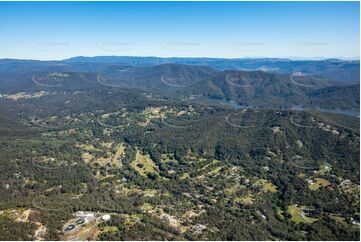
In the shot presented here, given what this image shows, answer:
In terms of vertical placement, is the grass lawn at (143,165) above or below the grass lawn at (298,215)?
above

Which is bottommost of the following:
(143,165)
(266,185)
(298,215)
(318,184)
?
(298,215)

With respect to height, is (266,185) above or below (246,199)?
below

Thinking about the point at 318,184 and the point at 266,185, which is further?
the point at 266,185

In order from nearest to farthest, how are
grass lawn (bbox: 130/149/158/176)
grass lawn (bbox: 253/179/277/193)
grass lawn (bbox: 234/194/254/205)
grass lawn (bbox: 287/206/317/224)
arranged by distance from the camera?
grass lawn (bbox: 287/206/317/224) → grass lawn (bbox: 234/194/254/205) → grass lawn (bbox: 253/179/277/193) → grass lawn (bbox: 130/149/158/176)

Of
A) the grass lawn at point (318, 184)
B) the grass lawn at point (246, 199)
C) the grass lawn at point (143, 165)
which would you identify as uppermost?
the grass lawn at point (318, 184)

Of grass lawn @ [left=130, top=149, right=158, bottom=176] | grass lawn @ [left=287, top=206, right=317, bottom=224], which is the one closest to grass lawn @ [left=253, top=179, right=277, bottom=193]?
grass lawn @ [left=287, top=206, right=317, bottom=224]

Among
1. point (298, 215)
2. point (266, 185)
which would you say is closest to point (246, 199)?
point (266, 185)

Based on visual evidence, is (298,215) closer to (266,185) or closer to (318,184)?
(266,185)

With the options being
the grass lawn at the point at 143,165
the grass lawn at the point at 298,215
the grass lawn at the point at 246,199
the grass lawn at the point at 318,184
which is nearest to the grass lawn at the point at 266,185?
Result: the grass lawn at the point at 246,199

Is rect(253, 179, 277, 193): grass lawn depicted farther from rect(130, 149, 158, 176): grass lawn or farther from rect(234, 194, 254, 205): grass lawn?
rect(130, 149, 158, 176): grass lawn

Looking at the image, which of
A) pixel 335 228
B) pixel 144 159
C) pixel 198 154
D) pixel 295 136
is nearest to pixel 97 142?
pixel 144 159

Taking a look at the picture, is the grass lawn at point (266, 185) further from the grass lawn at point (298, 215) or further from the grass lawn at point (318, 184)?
the grass lawn at point (298, 215)
